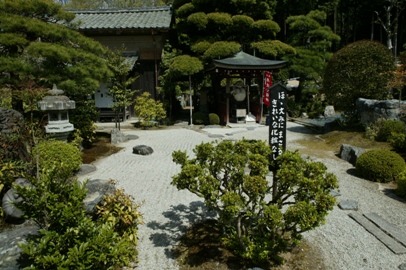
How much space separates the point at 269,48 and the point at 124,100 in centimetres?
1030

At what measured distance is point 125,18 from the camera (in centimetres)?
2038

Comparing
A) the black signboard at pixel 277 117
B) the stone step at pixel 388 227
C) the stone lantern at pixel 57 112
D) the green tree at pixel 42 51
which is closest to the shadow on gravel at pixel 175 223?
the black signboard at pixel 277 117

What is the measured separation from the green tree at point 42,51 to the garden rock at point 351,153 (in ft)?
28.6

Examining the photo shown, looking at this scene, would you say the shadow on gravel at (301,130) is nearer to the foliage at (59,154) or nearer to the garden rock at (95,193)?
the foliage at (59,154)

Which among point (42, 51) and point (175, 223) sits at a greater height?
point (42, 51)

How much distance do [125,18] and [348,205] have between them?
1862 centimetres

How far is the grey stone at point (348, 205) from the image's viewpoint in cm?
658

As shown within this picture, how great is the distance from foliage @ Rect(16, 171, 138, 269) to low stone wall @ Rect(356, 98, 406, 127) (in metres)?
11.7

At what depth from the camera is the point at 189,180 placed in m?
4.34

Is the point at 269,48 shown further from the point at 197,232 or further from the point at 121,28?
the point at 197,232

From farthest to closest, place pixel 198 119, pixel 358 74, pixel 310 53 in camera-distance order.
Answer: pixel 310 53, pixel 198 119, pixel 358 74

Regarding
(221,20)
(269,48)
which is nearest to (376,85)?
(269,48)

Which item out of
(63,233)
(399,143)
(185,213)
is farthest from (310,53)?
(63,233)

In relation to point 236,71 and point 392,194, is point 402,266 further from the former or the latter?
point 236,71
